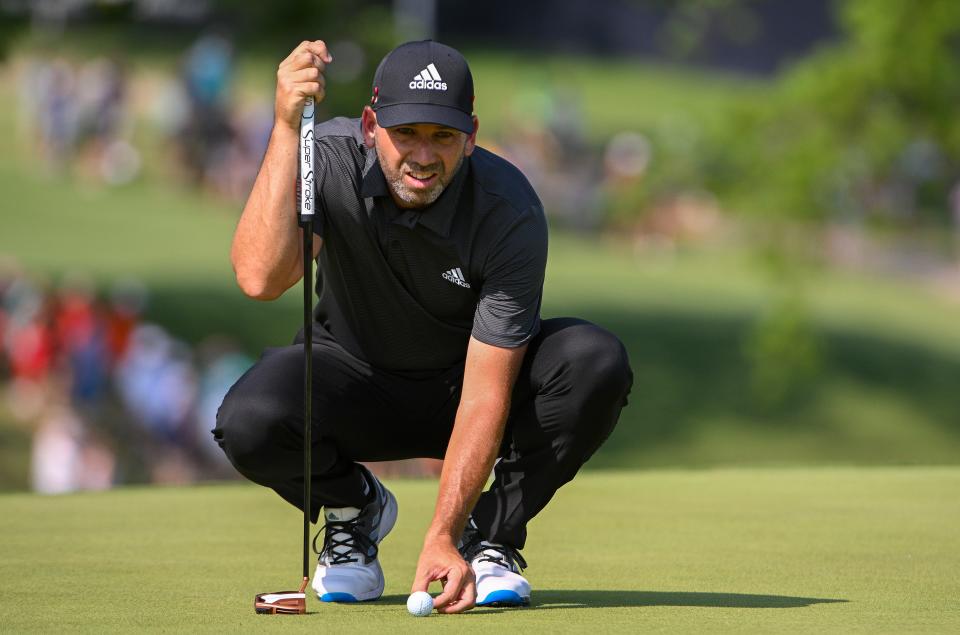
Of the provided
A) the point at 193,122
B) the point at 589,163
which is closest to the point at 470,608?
the point at 193,122

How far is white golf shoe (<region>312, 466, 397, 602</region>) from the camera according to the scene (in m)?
4.79

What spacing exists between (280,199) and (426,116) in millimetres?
441

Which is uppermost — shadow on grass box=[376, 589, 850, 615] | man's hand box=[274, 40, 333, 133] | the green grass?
man's hand box=[274, 40, 333, 133]

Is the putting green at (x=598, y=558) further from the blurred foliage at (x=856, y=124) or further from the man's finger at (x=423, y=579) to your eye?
the blurred foliage at (x=856, y=124)

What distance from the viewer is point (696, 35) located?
1970 cm

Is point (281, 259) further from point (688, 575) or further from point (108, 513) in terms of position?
point (108, 513)

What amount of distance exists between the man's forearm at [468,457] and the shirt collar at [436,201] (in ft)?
1.60

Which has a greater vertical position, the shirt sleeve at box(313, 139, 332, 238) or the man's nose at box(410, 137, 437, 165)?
the man's nose at box(410, 137, 437, 165)

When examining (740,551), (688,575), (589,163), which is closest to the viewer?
(688,575)

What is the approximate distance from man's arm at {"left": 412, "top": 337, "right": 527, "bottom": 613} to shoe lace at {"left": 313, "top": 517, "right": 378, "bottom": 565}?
39 centimetres

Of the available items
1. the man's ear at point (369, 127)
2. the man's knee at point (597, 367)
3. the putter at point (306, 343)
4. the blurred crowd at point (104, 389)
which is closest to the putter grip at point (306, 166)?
the putter at point (306, 343)

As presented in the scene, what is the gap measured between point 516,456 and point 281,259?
926 mm

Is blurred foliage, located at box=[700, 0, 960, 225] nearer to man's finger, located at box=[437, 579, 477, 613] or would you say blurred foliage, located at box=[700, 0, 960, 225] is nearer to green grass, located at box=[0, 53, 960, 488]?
green grass, located at box=[0, 53, 960, 488]

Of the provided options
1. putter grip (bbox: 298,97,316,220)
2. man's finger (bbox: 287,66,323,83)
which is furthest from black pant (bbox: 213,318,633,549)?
man's finger (bbox: 287,66,323,83)
